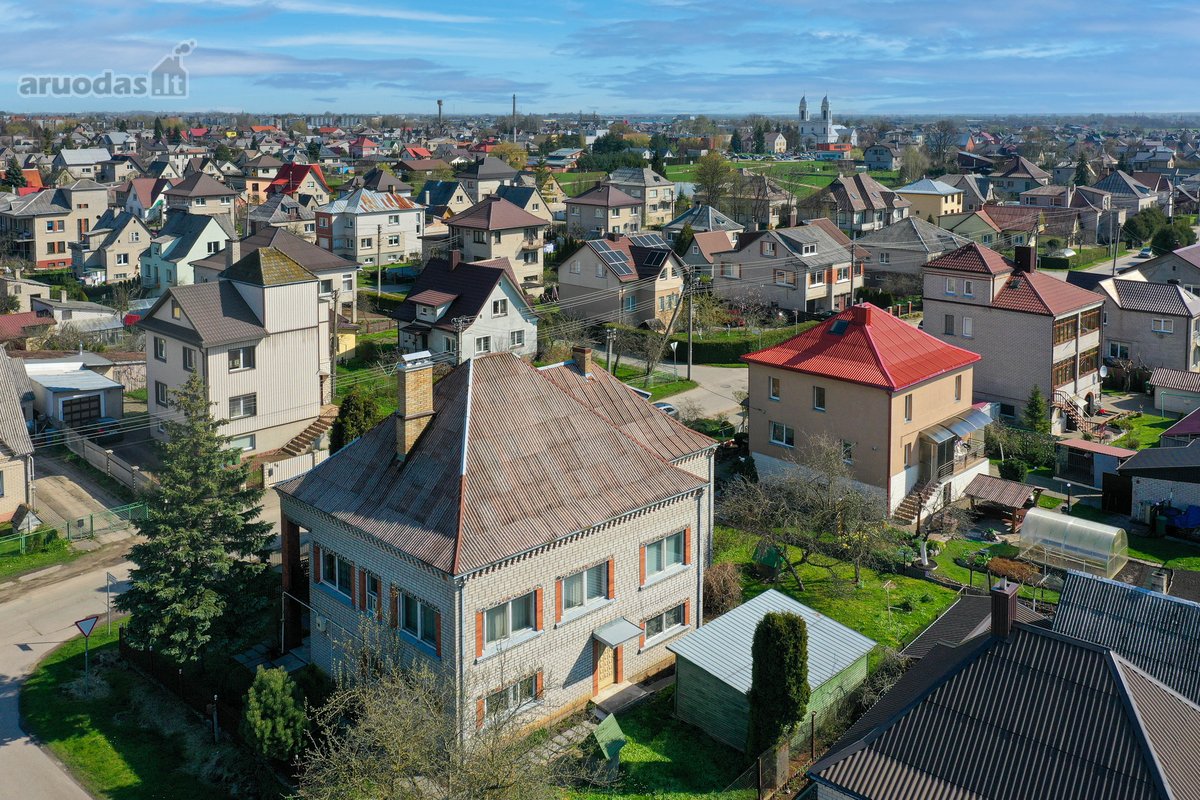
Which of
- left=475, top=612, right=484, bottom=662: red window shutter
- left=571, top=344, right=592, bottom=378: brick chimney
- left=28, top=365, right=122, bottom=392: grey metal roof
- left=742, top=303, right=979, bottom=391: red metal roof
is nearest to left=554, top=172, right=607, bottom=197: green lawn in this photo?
left=28, top=365, right=122, bottom=392: grey metal roof

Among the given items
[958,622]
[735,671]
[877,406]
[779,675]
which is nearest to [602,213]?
[877,406]

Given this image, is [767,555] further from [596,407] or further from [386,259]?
[386,259]

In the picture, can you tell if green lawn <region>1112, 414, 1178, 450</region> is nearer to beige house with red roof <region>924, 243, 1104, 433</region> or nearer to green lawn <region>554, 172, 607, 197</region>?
beige house with red roof <region>924, 243, 1104, 433</region>

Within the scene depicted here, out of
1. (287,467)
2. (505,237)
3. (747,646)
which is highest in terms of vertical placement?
(505,237)

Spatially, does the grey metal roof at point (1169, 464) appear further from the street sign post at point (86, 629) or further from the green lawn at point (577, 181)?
the green lawn at point (577, 181)

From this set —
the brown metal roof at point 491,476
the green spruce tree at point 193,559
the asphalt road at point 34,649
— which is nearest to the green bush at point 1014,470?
the brown metal roof at point 491,476

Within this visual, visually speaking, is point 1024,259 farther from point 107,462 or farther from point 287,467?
point 107,462

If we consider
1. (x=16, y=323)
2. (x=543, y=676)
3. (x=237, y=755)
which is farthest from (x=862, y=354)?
(x=16, y=323)
